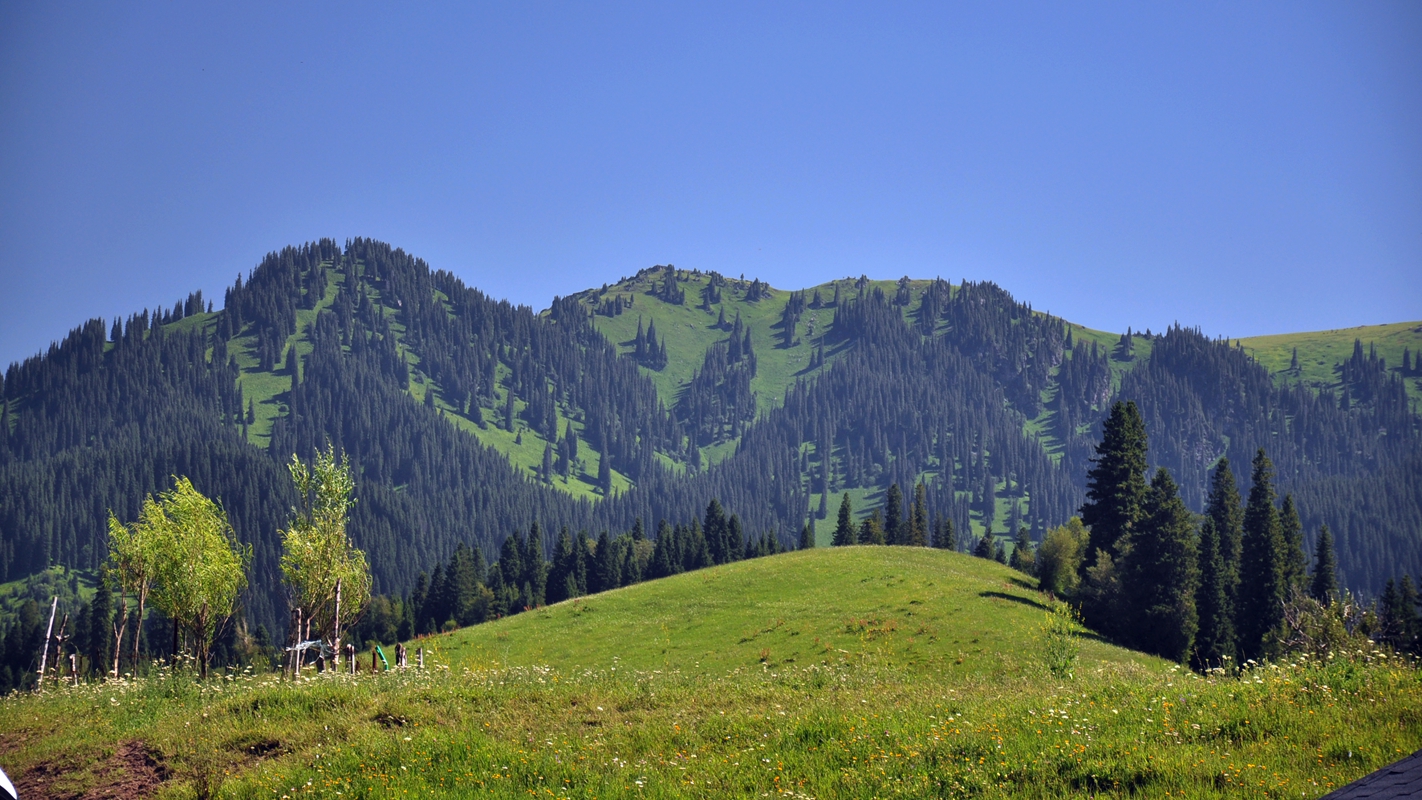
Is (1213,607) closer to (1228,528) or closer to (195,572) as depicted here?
(1228,528)

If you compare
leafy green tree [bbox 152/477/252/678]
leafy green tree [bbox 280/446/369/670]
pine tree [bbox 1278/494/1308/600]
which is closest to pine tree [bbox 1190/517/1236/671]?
pine tree [bbox 1278/494/1308/600]

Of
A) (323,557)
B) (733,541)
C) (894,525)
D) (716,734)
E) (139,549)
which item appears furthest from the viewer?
(733,541)

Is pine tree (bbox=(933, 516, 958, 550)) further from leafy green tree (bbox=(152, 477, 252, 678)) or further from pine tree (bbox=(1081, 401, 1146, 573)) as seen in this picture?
leafy green tree (bbox=(152, 477, 252, 678))

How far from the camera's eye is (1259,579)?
67.2 meters

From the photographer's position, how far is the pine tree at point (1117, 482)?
6581cm

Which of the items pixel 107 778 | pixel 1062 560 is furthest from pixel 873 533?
pixel 107 778

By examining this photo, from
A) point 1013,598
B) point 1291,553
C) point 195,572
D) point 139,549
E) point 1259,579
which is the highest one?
point 139,549

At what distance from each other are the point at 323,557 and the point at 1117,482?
52.4 m

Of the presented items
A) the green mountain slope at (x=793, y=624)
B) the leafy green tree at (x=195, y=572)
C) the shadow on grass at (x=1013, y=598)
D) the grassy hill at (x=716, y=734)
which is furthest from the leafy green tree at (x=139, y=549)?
the shadow on grass at (x=1013, y=598)

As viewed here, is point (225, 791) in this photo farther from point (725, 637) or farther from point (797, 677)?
point (725, 637)

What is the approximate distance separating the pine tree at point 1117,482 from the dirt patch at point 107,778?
59.7 m

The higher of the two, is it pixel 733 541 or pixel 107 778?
pixel 107 778

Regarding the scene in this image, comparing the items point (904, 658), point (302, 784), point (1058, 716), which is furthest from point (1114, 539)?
point (302, 784)

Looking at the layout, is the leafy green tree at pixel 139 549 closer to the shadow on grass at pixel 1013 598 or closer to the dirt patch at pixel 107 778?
the dirt patch at pixel 107 778
